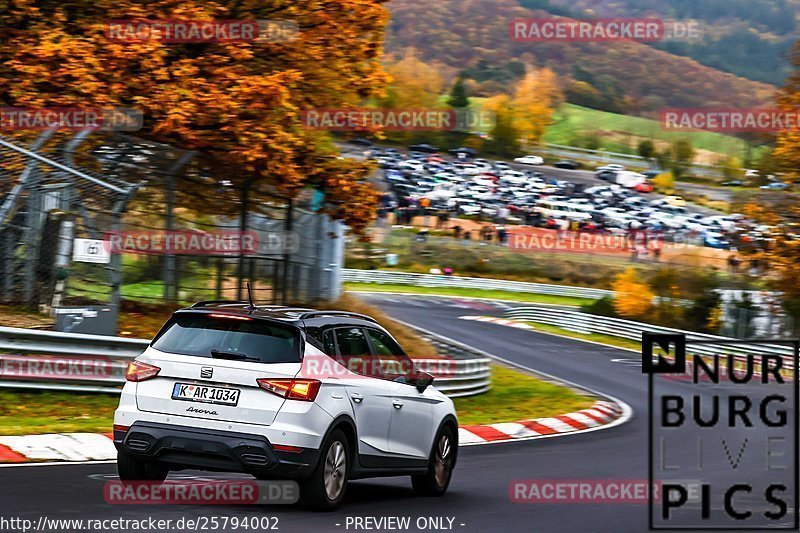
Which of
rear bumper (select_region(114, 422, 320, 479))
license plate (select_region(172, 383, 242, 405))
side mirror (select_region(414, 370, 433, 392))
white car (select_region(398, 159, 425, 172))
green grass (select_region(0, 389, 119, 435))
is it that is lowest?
green grass (select_region(0, 389, 119, 435))

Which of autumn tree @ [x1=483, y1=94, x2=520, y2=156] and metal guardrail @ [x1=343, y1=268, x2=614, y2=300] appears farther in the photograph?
autumn tree @ [x1=483, y1=94, x2=520, y2=156]

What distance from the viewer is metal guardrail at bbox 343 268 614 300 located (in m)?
73.6

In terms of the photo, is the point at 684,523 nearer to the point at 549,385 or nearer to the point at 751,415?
the point at 751,415

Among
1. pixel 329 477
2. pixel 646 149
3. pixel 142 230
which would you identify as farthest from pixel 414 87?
pixel 329 477

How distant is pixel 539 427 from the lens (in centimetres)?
1942

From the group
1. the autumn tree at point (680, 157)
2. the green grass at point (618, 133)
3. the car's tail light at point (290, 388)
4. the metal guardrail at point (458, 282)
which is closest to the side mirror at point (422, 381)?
the car's tail light at point (290, 388)

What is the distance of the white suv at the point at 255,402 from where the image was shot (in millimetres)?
8844

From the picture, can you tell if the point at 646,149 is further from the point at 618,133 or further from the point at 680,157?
the point at 618,133

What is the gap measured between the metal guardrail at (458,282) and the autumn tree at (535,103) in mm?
78827

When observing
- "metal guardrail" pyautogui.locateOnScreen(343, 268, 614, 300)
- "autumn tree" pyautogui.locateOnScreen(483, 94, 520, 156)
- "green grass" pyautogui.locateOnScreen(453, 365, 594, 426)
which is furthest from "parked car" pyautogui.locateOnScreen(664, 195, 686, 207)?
"green grass" pyautogui.locateOnScreen(453, 365, 594, 426)

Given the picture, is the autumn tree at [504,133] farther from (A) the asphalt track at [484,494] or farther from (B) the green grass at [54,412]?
(B) the green grass at [54,412]

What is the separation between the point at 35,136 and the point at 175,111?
3.02 m

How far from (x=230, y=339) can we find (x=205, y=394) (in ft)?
1.57

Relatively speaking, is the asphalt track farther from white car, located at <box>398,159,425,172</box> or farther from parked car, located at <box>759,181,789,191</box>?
white car, located at <box>398,159,425,172</box>
